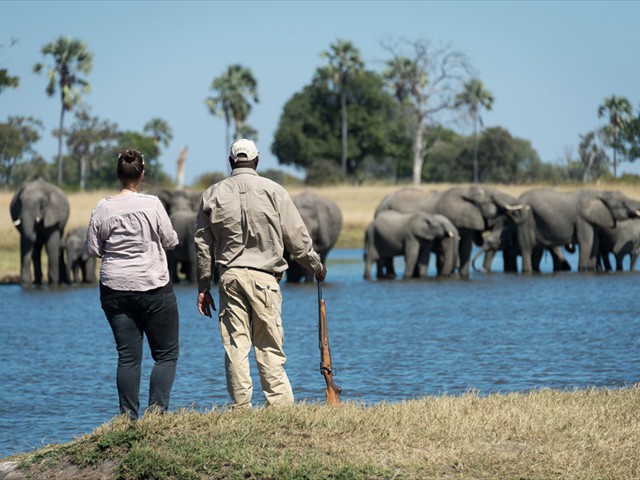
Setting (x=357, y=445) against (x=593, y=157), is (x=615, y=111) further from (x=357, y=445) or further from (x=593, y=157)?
(x=357, y=445)

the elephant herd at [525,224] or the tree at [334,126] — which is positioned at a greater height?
the tree at [334,126]

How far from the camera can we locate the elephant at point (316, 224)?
3256 cm

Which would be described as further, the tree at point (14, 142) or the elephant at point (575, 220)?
the tree at point (14, 142)

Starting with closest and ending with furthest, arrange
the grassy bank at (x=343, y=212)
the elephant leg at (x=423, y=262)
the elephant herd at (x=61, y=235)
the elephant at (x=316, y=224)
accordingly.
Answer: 1. the elephant herd at (x=61, y=235)
2. the elephant at (x=316, y=224)
3. the elephant leg at (x=423, y=262)
4. the grassy bank at (x=343, y=212)

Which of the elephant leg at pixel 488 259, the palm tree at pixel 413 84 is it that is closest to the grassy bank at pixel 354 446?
the elephant leg at pixel 488 259

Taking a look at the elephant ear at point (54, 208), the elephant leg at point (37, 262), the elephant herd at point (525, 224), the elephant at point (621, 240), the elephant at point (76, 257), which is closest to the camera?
the elephant ear at point (54, 208)

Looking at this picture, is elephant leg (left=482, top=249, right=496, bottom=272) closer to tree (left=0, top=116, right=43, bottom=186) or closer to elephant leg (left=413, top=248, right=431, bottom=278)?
elephant leg (left=413, top=248, right=431, bottom=278)

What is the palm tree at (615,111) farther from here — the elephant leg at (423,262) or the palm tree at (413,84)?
the elephant leg at (423,262)

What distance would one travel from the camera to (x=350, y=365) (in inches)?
586

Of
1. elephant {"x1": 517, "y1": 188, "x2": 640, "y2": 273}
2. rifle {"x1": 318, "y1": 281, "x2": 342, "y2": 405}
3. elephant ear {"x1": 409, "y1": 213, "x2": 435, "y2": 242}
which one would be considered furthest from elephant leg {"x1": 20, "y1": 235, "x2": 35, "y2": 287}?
rifle {"x1": 318, "y1": 281, "x2": 342, "y2": 405}

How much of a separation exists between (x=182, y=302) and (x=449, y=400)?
1655 cm

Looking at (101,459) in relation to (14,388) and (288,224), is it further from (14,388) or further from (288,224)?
(14,388)

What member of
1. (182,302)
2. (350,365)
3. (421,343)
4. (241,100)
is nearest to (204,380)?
(350,365)

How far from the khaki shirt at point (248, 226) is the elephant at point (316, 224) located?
905 inches
